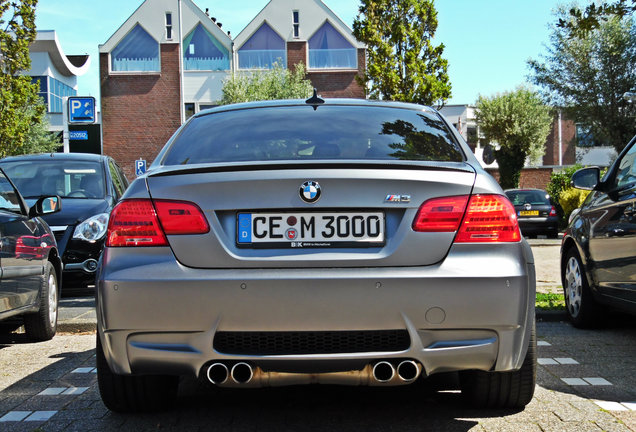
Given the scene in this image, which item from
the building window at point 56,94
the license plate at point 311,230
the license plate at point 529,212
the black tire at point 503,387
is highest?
the building window at point 56,94

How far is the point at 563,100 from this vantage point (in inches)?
1535

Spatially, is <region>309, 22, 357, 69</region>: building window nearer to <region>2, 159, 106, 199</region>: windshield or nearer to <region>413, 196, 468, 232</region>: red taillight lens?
<region>2, 159, 106, 199</region>: windshield

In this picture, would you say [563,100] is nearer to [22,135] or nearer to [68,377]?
[22,135]

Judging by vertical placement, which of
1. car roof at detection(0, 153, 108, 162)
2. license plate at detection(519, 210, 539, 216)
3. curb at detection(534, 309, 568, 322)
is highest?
car roof at detection(0, 153, 108, 162)

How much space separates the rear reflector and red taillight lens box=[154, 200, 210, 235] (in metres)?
0.90

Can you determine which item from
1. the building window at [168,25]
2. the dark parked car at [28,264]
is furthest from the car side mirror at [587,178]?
the building window at [168,25]

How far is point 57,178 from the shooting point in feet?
34.2

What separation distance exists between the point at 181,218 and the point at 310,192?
0.56 m

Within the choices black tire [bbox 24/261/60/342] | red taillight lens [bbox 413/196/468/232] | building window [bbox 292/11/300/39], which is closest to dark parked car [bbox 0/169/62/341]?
black tire [bbox 24/261/60/342]

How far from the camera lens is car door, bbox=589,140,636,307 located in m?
5.77

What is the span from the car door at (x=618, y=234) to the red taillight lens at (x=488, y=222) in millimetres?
2560

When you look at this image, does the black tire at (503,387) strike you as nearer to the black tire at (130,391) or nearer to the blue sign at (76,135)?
the black tire at (130,391)

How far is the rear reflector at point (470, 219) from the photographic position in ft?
11.1

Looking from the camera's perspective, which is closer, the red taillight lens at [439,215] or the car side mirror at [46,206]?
the red taillight lens at [439,215]
